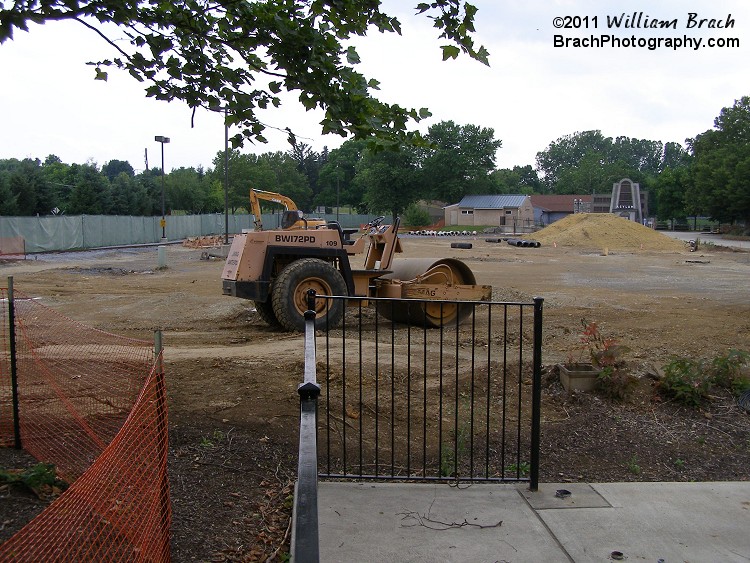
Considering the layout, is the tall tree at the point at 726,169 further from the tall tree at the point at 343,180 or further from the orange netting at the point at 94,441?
the orange netting at the point at 94,441

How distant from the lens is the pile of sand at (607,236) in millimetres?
47938

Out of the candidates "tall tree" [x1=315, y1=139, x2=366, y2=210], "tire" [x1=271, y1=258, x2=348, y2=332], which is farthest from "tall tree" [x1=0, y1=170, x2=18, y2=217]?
"tall tree" [x1=315, y1=139, x2=366, y2=210]

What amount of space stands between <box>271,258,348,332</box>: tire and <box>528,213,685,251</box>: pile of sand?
37.8 meters

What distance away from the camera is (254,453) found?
5.68 m

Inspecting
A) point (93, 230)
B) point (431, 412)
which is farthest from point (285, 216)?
point (93, 230)

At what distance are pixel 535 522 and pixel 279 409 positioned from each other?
123 inches

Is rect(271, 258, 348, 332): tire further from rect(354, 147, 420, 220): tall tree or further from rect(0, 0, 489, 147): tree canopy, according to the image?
rect(354, 147, 420, 220): tall tree

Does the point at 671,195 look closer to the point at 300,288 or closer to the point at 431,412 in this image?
the point at 300,288

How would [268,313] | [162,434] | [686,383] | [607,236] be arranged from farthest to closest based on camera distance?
1. [607,236]
2. [268,313]
3. [686,383]
4. [162,434]

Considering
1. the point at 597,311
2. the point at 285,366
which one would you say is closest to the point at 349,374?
the point at 285,366

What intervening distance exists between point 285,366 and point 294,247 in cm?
399

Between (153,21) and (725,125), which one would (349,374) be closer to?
(153,21)

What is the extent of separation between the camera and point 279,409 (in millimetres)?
6832

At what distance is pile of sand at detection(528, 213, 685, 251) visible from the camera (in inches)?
1887
